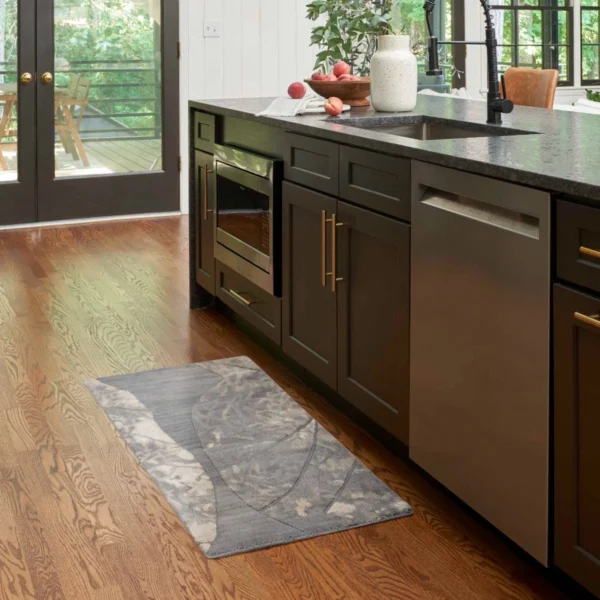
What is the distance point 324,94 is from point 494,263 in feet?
5.68

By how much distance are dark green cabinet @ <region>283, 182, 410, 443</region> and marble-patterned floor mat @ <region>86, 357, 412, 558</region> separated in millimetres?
172

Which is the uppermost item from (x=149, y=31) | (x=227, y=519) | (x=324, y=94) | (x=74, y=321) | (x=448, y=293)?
(x=149, y=31)

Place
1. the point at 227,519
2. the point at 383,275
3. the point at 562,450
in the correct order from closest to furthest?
the point at 562,450 < the point at 227,519 < the point at 383,275

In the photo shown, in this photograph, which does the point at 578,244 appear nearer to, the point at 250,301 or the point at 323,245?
the point at 323,245

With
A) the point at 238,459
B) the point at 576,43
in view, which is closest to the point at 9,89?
the point at 238,459

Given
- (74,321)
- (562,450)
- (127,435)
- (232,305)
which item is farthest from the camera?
(74,321)

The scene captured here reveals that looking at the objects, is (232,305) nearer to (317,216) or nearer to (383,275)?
(317,216)

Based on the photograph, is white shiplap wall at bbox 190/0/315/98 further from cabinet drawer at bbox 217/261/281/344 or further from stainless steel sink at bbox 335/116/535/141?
stainless steel sink at bbox 335/116/535/141

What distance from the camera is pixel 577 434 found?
1746 mm

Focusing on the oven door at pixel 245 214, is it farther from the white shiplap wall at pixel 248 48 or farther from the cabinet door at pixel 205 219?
the white shiplap wall at pixel 248 48

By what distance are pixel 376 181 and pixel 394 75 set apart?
2.97ft

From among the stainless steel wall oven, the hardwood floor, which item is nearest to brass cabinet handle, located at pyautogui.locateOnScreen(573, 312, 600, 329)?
the hardwood floor

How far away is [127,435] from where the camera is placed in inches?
110

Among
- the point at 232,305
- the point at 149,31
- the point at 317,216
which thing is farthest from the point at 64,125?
the point at 317,216
